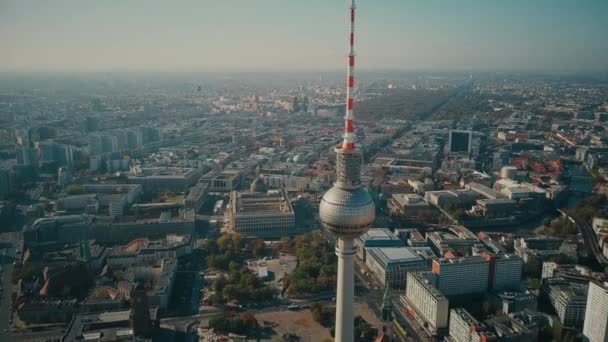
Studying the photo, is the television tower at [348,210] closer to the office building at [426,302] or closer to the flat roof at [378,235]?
the office building at [426,302]

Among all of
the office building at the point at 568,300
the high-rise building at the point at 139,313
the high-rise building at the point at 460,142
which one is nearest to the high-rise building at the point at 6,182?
the high-rise building at the point at 139,313

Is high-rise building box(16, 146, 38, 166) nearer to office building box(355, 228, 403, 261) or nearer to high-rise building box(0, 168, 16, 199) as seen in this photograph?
high-rise building box(0, 168, 16, 199)

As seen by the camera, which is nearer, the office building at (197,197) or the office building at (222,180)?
the office building at (197,197)

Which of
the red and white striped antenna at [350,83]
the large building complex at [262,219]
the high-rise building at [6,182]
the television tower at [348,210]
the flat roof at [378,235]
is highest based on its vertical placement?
the red and white striped antenna at [350,83]

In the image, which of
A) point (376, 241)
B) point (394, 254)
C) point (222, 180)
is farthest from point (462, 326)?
point (222, 180)

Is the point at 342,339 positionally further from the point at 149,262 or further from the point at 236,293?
the point at 149,262

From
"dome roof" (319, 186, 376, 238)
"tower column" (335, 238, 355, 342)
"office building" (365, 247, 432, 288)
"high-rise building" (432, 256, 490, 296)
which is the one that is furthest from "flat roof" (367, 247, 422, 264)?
"dome roof" (319, 186, 376, 238)
